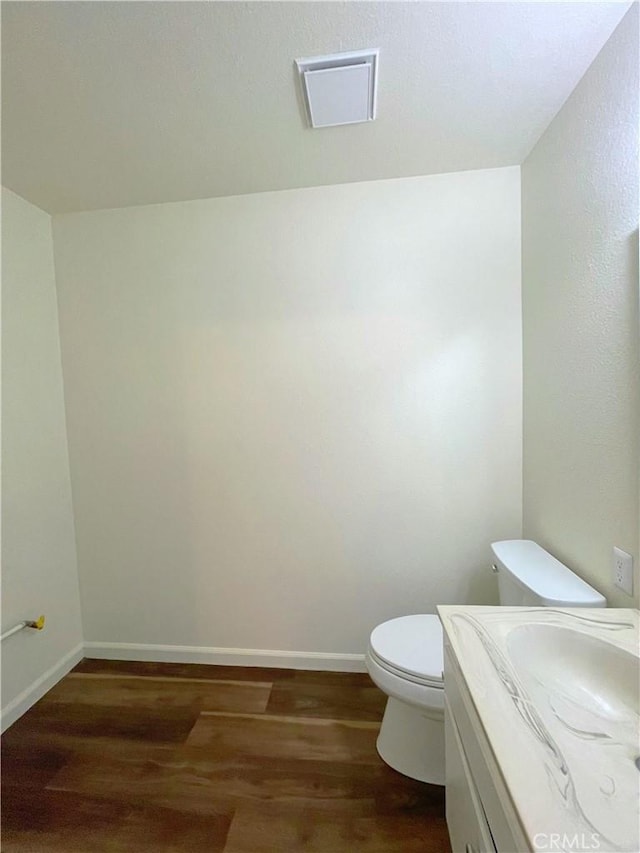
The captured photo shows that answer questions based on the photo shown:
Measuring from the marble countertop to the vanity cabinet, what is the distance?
0.04 meters

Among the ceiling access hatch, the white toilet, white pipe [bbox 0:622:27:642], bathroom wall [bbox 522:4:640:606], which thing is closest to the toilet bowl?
the white toilet

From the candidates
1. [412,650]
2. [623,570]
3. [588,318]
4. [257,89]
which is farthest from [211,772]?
[257,89]

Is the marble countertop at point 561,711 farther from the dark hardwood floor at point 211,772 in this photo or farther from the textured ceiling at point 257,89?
the textured ceiling at point 257,89

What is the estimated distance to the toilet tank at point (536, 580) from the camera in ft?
3.92

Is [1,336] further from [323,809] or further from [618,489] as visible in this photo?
[618,489]

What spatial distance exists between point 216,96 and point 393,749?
2.40 metres

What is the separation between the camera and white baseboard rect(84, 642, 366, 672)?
2004 mm

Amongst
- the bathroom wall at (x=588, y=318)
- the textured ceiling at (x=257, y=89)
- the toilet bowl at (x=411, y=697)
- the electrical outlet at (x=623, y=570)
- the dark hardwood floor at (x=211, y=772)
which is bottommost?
the dark hardwood floor at (x=211, y=772)

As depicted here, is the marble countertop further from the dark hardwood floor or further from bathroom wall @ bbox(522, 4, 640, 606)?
the dark hardwood floor

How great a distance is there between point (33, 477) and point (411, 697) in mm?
1897

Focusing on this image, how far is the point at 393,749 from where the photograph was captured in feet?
4.83

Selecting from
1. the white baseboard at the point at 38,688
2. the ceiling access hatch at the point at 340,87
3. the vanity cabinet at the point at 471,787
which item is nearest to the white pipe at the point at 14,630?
the white baseboard at the point at 38,688

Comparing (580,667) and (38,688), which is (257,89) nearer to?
(580,667)

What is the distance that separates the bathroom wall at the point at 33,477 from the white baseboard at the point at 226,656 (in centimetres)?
18
